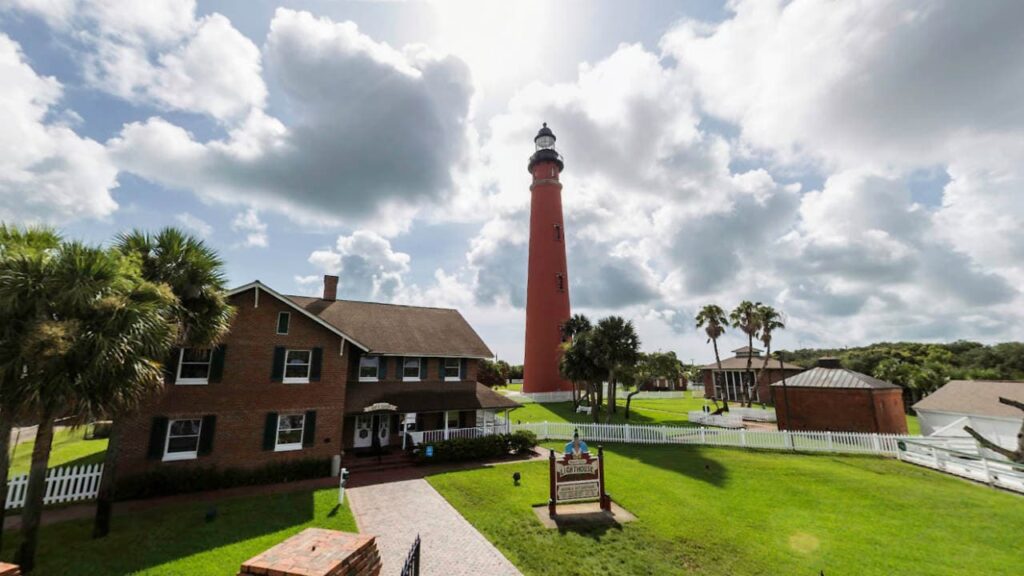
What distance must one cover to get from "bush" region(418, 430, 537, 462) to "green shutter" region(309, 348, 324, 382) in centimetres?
591

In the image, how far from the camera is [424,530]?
35.0 ft

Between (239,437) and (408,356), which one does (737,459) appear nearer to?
(408,356)

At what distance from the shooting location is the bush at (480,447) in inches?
718

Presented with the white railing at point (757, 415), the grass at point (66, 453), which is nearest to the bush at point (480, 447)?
the grass at point (66, 453)

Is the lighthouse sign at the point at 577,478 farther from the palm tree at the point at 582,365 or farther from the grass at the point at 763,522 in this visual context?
the palm tree at the point at 582,365

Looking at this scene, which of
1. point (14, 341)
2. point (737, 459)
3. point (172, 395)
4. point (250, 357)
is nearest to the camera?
point (14, 341)

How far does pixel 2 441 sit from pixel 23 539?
2.22 meters

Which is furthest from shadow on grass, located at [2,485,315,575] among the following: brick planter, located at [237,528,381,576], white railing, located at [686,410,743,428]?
white railing, located at [686,410,743,428]

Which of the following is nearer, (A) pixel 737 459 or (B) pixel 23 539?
(B) pixel 23 539

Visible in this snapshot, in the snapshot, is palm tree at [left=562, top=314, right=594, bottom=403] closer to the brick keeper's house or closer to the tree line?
the brick keeper's house

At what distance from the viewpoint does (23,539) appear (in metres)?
8.35

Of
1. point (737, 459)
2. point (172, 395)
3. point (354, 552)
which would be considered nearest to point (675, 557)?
point (354, 552)

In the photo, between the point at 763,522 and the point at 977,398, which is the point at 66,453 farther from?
the point at 977,398

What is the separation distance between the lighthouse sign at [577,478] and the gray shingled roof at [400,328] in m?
11.4
